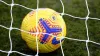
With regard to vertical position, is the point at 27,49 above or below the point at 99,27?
below

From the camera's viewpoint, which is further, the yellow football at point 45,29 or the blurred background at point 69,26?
the blurred background at point 69,26

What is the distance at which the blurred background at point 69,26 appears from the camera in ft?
8.34

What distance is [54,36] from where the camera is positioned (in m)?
2.22

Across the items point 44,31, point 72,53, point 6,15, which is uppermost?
point 6,15

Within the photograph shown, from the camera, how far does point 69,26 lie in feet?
9.48

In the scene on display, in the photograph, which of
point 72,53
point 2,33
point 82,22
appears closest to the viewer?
point 72,53

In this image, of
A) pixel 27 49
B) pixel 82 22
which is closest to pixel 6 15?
pixel 27 49

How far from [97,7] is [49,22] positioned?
44.6 inches

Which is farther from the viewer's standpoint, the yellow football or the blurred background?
the blurred background

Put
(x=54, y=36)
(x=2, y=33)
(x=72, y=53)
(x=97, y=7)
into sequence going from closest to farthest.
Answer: (x=54, y=36)
(x=72, y=53)
(x=2, y=33)
(x=97, y=7)

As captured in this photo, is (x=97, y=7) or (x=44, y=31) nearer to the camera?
(x=44, y=31)

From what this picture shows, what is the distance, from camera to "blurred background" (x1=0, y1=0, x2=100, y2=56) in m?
2.54

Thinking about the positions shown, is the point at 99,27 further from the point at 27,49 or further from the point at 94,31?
the point at 27,49

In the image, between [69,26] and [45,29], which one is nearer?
[45,29]
